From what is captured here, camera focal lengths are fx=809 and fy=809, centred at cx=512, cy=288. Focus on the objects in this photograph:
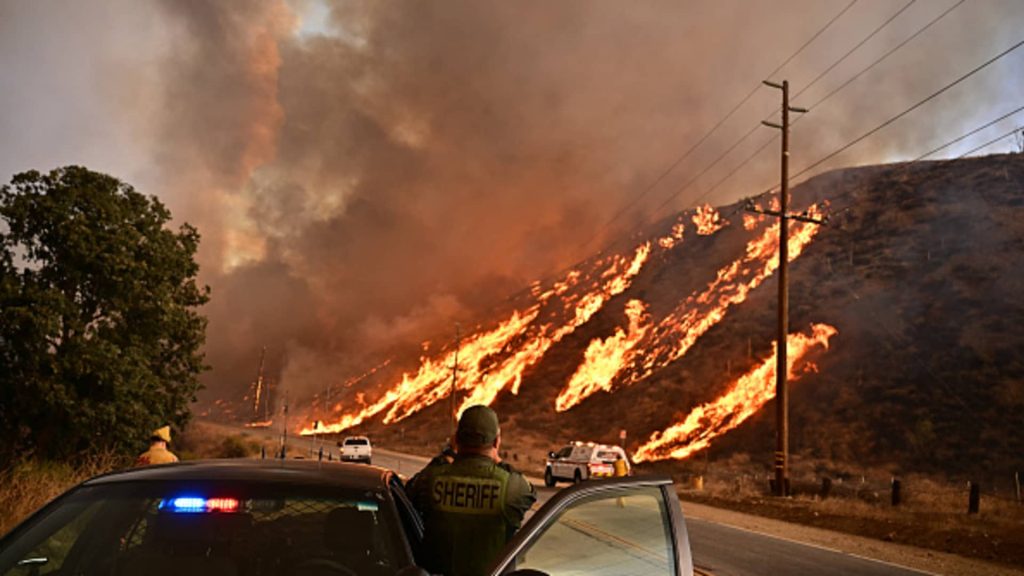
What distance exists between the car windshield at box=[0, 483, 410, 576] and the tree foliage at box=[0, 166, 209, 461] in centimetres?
2115

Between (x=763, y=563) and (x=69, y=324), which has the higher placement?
(x=69, y=324)

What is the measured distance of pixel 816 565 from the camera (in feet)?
44.3

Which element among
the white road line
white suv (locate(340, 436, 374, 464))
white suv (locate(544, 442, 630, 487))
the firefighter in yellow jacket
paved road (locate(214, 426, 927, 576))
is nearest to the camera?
the firefighter in yellow jacket

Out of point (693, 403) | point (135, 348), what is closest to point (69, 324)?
point (135, 348)

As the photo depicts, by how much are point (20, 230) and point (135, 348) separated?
4688mm

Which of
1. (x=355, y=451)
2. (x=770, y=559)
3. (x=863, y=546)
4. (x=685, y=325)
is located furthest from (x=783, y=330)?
(x=685, y=325)

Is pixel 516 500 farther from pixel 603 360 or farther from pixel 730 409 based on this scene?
pixel 603 360

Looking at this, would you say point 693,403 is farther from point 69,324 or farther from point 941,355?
point 69,324

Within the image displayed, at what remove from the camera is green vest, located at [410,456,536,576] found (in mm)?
3916

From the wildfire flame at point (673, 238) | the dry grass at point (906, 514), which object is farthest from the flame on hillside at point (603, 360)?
the dry grass at point (906, 514)

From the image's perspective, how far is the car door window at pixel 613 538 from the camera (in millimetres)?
3432

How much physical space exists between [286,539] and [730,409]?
5657cm

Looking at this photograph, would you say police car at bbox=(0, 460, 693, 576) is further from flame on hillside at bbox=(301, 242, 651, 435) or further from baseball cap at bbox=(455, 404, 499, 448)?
flame on hillside at bbox=(301, 242, 651, 435)

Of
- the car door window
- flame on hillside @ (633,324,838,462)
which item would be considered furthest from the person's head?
flame on hillside @ (633,324,838,462)
